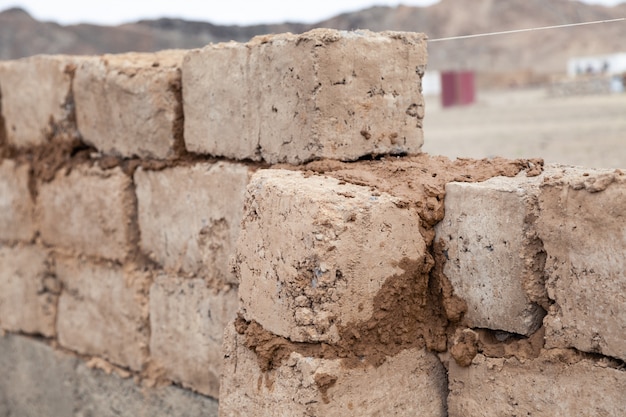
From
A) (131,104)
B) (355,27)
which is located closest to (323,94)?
(355,27)

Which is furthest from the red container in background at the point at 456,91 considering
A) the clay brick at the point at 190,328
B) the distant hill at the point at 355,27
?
the clay brick at the point at 190,328

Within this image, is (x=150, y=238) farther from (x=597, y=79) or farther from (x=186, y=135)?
(x=597, y=79)

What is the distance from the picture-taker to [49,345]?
14.6 feet

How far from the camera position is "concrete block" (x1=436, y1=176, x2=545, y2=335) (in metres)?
2.26

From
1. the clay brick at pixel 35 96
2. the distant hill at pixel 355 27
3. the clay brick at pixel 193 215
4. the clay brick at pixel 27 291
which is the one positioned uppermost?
the distant hill at pixel 355 27

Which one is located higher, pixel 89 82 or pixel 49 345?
pixel 89 82

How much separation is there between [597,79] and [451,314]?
74.4ft

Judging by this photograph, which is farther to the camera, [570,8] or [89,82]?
[89,82]

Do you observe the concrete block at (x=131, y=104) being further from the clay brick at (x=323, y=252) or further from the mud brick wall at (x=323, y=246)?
the clay brick at (x=323, y=252)

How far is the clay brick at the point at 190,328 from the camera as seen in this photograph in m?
3.36

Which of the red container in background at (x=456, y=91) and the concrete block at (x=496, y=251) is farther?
the red container in background at (x=456, y=91)

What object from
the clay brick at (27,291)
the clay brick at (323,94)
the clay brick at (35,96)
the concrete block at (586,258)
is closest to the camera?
the concrete block at (586,258)

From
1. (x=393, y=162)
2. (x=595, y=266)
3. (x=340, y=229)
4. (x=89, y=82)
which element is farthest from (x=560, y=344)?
(x=89, y=82)

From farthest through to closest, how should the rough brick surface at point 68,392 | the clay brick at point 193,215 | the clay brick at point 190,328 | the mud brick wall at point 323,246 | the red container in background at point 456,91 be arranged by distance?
the red container in background at point 456,91
the rough brick surface at point 68,392
the clay brick at point 190,328
the clay brick at point 193,215
the mud brick wall at point 323,246
